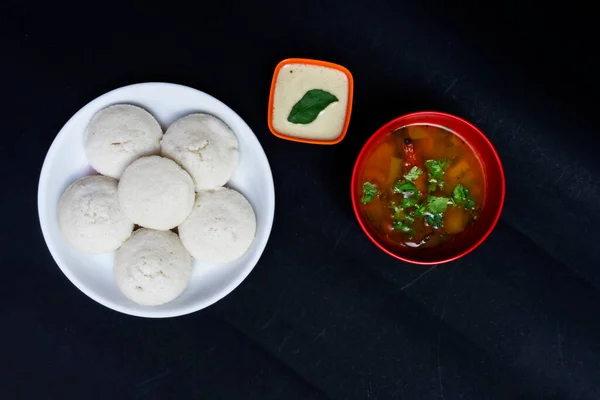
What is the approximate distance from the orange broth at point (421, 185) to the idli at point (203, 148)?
44cm

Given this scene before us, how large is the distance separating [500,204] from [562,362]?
Answer: 0.69 meters

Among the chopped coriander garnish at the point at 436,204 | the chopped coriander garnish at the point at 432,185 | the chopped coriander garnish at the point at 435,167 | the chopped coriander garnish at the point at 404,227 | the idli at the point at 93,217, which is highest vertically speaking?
the chopped coriander garnish at the point at 435,167

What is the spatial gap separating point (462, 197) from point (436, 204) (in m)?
0.10

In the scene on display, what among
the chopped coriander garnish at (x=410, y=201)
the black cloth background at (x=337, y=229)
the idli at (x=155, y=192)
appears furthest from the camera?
the black cloth background at (x=337, y=229)

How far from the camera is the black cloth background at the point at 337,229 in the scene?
198cm

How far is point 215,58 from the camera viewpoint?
199 cm

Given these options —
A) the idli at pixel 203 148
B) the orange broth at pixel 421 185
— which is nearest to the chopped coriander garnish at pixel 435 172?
the orange broth at pixel 421 185

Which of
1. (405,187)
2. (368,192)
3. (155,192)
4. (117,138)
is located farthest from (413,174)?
(117,138)

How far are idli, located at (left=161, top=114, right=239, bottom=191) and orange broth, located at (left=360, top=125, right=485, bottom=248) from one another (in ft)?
1.43

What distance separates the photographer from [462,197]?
1821 mm

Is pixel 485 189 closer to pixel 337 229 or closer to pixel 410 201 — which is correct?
pixel 410 201

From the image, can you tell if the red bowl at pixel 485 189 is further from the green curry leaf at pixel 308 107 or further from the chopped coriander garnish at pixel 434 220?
the green curry leaf at pixel 308 107

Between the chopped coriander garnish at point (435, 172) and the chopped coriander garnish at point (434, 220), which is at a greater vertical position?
the chopped coriander garnish at point (435, 172)

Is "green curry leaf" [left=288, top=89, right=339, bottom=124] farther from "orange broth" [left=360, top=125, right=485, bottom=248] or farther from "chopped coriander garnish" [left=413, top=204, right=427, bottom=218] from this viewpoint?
"chopped coriander garnish" [left=413, top=204, right=427, bottom=218]
